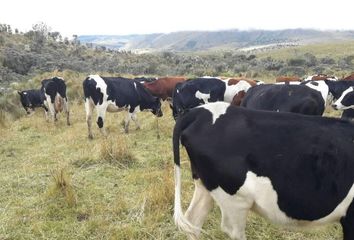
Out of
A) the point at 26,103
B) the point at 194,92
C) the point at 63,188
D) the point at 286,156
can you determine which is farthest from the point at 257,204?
the point at 26,103

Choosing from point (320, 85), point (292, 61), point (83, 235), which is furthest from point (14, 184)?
point (292, 61)

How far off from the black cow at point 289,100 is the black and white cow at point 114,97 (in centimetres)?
497

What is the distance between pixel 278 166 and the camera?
167 inches

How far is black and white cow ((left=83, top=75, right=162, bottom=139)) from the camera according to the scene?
526 inches

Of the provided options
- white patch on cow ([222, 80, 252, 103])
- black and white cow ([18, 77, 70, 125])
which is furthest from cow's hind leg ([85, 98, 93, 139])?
white patch on cow ([222, 80, 252, 103])

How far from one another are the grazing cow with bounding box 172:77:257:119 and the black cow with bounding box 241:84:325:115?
10.1ft

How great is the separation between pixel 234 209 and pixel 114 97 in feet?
32.1

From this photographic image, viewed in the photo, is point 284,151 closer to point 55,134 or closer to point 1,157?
point 1,157

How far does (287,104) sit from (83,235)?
541cm

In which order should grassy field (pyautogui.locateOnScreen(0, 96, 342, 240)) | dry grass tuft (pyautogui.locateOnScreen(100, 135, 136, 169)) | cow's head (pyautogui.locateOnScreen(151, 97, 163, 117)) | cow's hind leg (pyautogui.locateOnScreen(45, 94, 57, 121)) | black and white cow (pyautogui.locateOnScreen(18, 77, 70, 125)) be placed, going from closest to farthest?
grassy field (pyautogui.locateOnScreen(0, 96, 342, 240)), dry grass tuft (pyautogui.locateOnScreen(100, 135, 136, 169)), cow's head (pyautogui.locateOnScreen(151, 97, 163, 117)), cow's hind leg (pyautogui.locateOnScreen(45, 94, 57, 121)), black and white cow (pyautogui.locateOnScreen(18, 77, 70, 125))

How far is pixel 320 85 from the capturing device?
43.2 feet

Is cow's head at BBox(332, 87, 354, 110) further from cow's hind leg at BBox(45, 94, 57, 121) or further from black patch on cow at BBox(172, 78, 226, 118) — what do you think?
cow's hind leg at BBox(45, 94, 57, 121)

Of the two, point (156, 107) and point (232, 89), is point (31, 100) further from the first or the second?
point (232, 89)

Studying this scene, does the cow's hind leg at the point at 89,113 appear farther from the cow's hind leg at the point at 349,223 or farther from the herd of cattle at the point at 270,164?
the cow's hind leg at the point at 349,223
